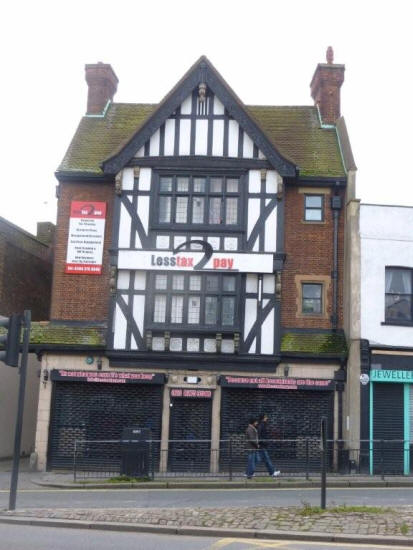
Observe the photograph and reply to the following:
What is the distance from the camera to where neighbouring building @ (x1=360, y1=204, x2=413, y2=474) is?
73.2ft

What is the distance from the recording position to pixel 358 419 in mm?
22172

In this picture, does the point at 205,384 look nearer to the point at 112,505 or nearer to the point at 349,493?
the point at 349,493

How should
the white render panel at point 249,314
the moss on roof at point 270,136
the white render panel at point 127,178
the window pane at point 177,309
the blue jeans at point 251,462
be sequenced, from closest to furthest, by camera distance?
the blue jeans at point 251,462 < the white render panel at point 249,314 < the window pane at point 177,309 < the white render panel at point 127,178 < the moss on roof at point 270,136

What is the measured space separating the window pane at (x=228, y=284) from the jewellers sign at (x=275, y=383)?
2.72 m

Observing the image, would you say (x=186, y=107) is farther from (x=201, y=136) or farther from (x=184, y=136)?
(x=201, y=136)

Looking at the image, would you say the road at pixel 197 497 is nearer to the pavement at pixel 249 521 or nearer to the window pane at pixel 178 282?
the pavement at pixel 249 521

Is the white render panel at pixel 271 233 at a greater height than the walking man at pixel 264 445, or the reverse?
the white render panel at pixel 271 233

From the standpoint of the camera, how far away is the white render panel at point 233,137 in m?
24.2

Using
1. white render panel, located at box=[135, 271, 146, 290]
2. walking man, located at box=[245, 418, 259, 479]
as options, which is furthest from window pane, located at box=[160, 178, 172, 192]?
walking man, located at box=[245, 418, 259, 479]

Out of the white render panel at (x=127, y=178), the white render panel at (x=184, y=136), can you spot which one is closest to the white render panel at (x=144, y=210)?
the white render panel at (x=127, y=178)

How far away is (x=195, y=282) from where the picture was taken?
23.5 meters

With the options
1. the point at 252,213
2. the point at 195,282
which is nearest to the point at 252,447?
the point at 195,282

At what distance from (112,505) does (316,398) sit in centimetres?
973

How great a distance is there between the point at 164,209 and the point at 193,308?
11.1 ft
